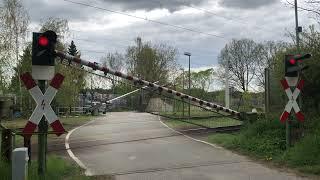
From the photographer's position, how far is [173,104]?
37281 millimetres

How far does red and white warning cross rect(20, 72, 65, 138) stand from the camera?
10.2 m

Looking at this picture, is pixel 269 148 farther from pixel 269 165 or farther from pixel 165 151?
pixel 165 151

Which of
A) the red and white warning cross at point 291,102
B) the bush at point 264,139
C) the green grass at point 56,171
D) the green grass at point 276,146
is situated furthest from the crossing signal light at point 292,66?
the green grass at point 56,171

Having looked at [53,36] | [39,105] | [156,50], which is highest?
[156,50]

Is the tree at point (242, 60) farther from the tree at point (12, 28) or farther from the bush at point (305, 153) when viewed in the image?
the bush at point (305, 153)

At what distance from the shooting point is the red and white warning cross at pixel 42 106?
10211mm

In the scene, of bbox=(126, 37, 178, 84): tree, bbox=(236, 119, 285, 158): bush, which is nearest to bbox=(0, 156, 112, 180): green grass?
bbox=(236, 119, 285, 158): bush

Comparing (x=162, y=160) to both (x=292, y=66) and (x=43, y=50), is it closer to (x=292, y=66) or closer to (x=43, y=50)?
(x=292, y=66)

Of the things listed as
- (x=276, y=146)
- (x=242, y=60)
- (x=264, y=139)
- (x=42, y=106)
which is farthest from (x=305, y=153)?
(x=242, y=60)

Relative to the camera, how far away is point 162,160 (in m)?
14.7

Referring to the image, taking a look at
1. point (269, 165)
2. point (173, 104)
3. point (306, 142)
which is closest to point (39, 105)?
point (269, 165)

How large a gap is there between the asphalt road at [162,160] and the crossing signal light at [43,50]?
10.3 ft

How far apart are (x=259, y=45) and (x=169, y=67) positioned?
1419cm

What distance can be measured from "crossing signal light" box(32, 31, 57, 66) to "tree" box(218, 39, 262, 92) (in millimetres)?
67868
